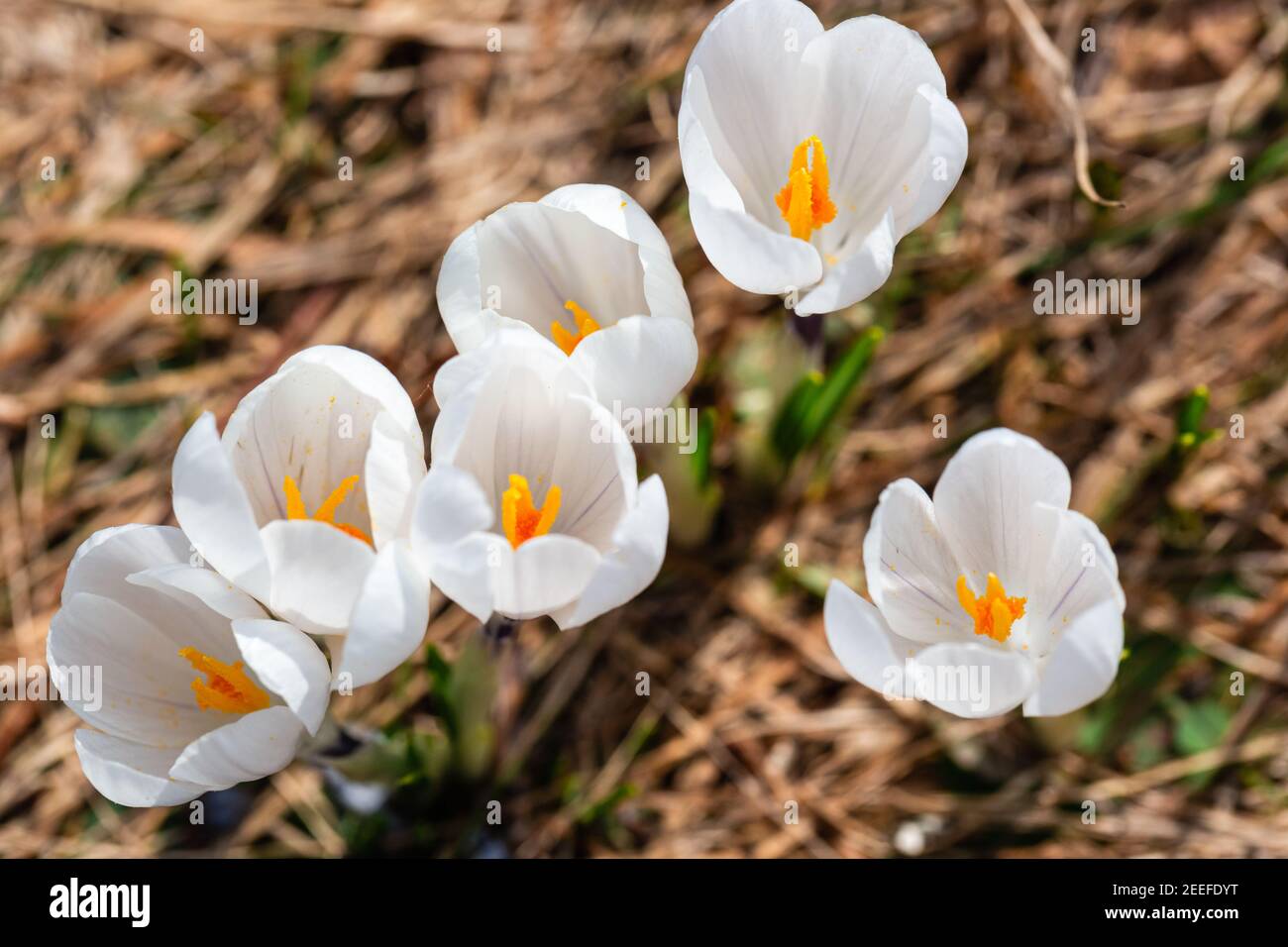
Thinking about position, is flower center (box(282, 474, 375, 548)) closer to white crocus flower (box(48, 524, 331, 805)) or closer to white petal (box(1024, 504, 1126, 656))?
white crocus flower (box(48, 524, 331, 805))

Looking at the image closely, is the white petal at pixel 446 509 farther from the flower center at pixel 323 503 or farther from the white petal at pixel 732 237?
the white petal at pixel 732 237

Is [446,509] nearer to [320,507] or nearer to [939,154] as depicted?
[320,507]

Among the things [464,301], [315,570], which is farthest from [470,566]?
[464,301]

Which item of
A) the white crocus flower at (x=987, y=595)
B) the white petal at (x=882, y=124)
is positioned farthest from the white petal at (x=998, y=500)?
the white petal at (x=882, y=124)

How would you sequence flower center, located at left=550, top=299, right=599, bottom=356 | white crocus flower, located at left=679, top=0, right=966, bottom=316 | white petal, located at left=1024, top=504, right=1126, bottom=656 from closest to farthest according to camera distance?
white petal, located at left=1024, top=504, right=1126, bottom=656, white crocus flower, located at left=679, top=0, right=966, bottom=316, flower center, located at left=550, top=299, right=599, bottom=356

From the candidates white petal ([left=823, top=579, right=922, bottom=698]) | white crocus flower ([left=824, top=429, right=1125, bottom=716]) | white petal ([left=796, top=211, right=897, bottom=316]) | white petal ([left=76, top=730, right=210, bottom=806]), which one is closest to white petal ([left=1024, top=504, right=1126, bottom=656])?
white crocus flower ([left=824, top=429, right=1125, bottom=716])

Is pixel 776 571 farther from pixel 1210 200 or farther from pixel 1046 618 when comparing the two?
pixel 1210 200

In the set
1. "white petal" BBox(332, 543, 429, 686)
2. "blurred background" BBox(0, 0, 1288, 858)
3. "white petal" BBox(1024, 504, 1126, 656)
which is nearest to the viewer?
"white petal" BBox(332, 543, 429, 686)
